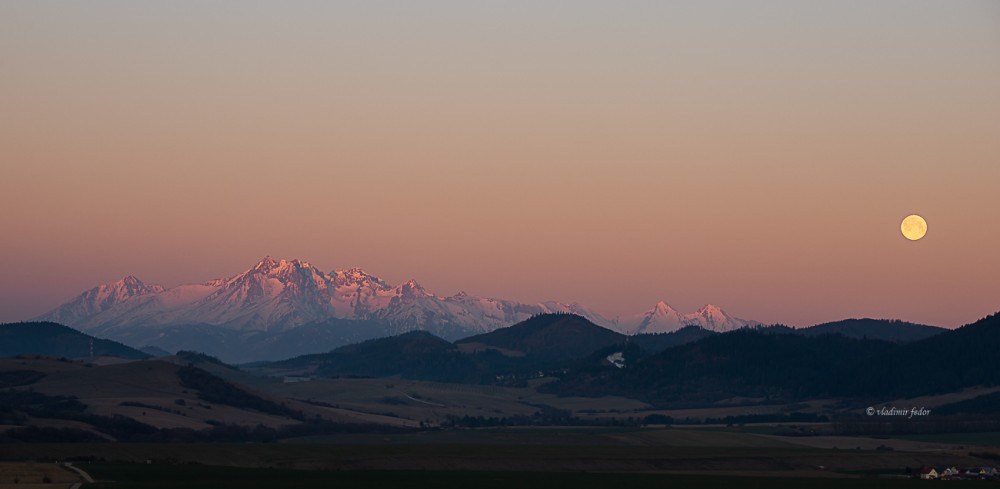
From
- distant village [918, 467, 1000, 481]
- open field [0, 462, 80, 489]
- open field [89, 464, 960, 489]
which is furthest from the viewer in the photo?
distant village [918, 467, 1000, 481]

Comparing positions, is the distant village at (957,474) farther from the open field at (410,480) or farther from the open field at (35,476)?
the open field at (35,476)

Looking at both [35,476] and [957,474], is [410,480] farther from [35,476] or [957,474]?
[957,474]

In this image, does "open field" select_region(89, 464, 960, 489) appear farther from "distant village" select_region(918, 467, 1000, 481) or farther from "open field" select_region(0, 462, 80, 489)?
"distant village" select_region(918, 467, 1000, 481)

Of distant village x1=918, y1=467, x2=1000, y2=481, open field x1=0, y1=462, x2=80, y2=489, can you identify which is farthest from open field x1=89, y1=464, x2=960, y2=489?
distant village x1=918, y1=467, x2=1000, y2=481

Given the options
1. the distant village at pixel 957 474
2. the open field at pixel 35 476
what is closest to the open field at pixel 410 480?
the open field at pixel 35 476

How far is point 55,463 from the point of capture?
182 metres

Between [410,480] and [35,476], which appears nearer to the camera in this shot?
[35,476]

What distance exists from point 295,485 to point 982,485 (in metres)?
77.2

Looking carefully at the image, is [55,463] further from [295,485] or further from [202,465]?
[295,485]

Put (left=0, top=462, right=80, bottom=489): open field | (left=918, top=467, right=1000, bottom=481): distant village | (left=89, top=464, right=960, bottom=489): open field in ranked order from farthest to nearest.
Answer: (left=918, top=467, right=1000, bottom=481): distant village < (left=89, top=464, right=960, bottom=489): open field < (left=0, top=462, right=80, bottom=489): open field

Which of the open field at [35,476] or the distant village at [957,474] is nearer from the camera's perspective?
the open field at [35,476]

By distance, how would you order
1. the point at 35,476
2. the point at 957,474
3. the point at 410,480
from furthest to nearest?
1. the point at 957,474
2. the point at 410,480
3. the point at 35,476

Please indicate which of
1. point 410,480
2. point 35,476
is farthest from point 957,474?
point 35,476

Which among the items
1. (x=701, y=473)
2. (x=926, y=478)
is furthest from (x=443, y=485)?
(x=926, y=478)
